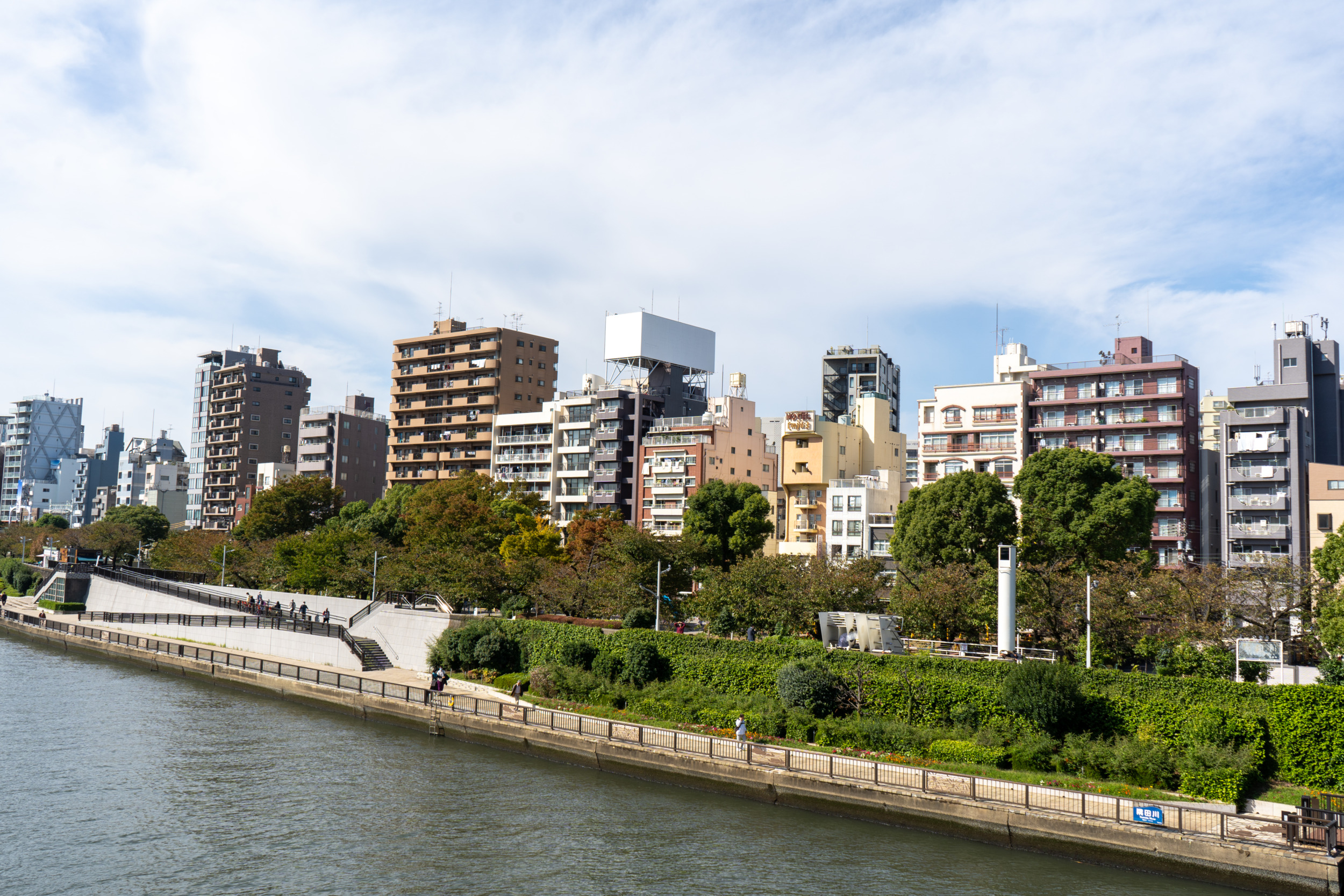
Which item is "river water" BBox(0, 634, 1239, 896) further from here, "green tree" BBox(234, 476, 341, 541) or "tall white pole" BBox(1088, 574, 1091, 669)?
"green tree" BBox(234, 476, 341, 541)

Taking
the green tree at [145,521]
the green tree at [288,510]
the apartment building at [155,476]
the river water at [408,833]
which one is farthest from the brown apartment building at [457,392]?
the river water at [408,833]

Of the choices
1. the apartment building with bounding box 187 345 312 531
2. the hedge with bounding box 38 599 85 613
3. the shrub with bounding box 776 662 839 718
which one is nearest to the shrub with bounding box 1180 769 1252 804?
the shrub with bounding box 776 662 839 718

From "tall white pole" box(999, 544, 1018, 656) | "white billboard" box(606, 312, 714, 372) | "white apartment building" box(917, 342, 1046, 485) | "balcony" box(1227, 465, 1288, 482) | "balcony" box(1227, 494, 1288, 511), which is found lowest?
"tall white pole" box(999, 544, 1018, 656)

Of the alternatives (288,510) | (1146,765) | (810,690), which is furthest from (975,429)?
(288,510)

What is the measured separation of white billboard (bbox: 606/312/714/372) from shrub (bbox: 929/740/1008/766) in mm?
74865

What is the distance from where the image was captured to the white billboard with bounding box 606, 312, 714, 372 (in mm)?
106188

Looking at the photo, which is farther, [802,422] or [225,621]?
Answer: [802,422]

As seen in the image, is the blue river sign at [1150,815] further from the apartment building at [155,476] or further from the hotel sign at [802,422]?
the apartment building at [155,476]

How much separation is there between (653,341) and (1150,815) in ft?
279

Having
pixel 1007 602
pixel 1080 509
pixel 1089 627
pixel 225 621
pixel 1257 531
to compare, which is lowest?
pixel 225 621

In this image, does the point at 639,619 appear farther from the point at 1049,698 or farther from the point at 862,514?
the point at 862,514

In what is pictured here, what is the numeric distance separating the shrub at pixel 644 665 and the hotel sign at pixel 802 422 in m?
48.5

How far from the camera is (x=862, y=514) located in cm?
8769

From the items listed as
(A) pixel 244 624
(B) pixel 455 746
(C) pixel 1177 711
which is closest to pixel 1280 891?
(C) pixel 1177 711
